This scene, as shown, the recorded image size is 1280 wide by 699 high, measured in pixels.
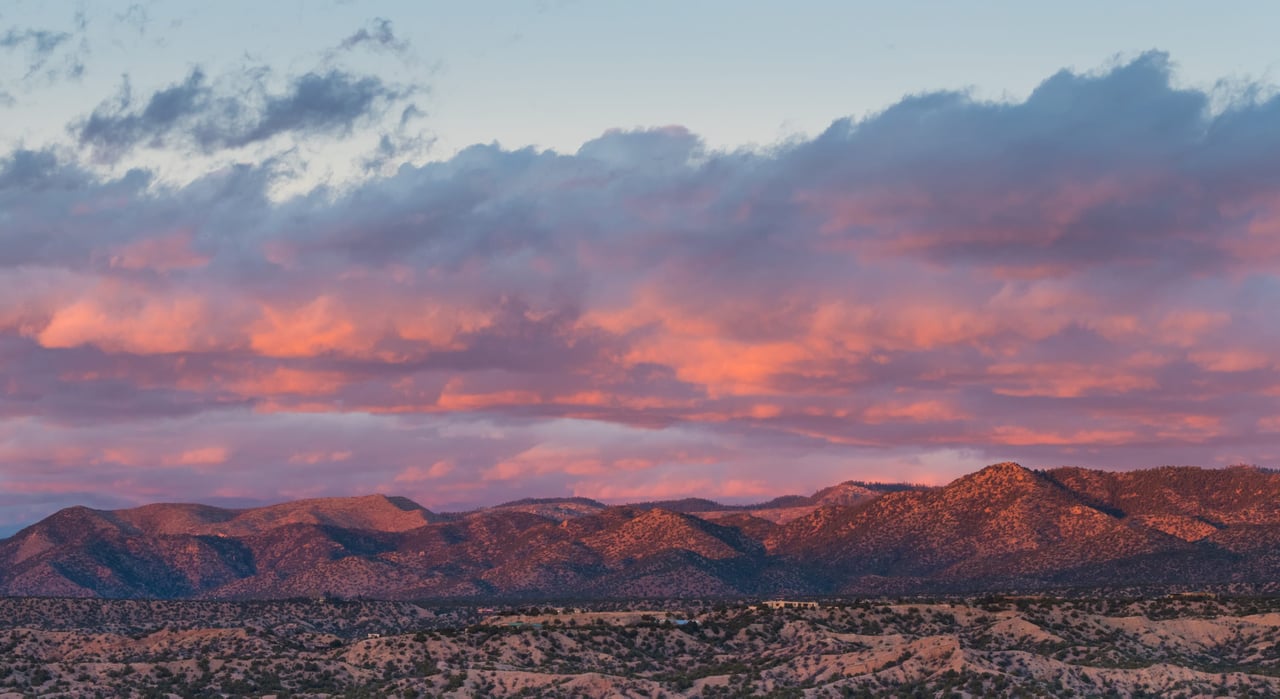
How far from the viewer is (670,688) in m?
118

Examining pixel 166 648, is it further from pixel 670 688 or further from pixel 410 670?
pixel 670 688

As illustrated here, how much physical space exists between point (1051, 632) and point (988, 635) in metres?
6.22

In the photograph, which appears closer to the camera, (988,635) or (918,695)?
(918,695)

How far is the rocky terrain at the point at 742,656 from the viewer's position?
116 meters

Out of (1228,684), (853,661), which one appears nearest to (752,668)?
(853,661)

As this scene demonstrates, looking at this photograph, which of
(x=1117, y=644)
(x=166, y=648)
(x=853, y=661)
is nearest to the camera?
(x=853, y=661)

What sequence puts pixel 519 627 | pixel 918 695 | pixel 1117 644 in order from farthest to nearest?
pixel 519 627
pixel 1117 644
pixel 918 695

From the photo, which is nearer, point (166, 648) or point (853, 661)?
point (853, 661)

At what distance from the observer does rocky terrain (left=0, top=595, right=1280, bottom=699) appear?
116125 mm

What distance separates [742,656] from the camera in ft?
454

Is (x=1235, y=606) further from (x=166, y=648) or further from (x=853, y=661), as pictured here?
(x=166, y=648)

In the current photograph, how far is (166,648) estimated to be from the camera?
15525 centimetres

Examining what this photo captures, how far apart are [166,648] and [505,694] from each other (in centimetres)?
5168

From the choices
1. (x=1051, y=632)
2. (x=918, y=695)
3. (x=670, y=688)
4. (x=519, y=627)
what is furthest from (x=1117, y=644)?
(x=519, y=627)
